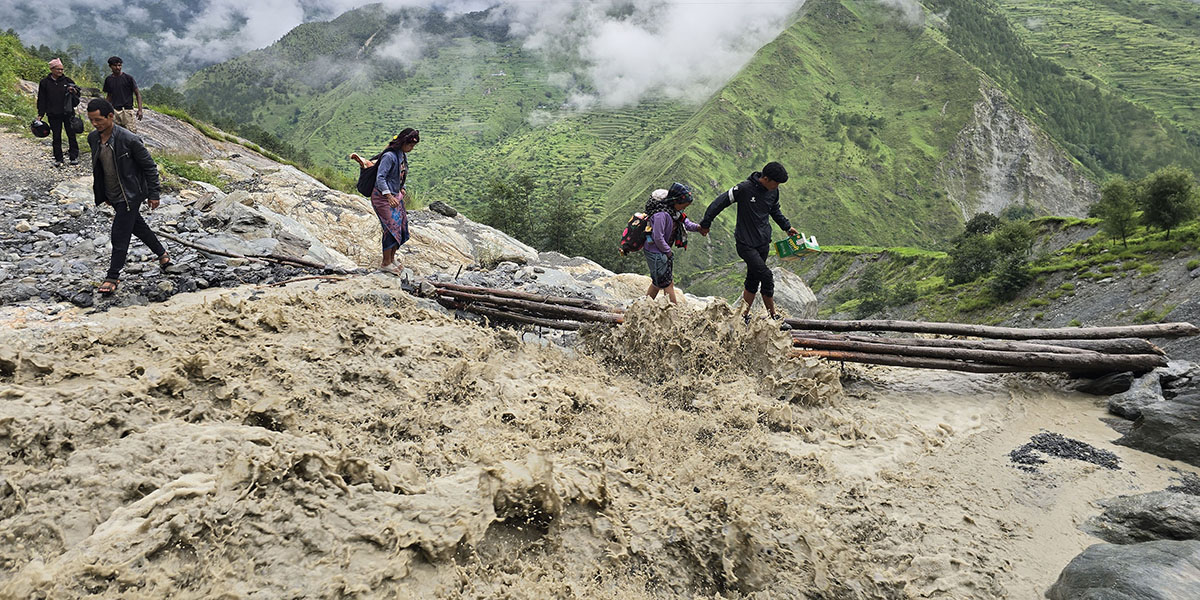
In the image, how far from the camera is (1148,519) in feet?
11.1

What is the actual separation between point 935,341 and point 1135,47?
23280 centimetres

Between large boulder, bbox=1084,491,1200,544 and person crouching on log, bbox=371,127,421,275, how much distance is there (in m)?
7.06

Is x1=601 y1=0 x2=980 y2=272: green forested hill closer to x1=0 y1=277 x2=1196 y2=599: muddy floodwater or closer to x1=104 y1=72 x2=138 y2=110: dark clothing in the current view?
x1=104 y1=72 x2=138 y2=110: dark clothing

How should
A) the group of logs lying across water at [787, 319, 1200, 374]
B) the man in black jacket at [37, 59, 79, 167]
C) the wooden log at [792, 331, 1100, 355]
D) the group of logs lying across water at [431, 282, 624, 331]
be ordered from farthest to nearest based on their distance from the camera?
the man in black jacket at [37, 59, 79, 167]
the group of logs lying across water at [431, 282, 624, 331]
the wooden log at [792, 331, 1100, 355]
the group of logs lying across water at [787, 319, 1200, 374]


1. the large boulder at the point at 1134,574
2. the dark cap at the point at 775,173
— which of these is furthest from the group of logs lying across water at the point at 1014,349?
the large boulder at the point at 1134,574

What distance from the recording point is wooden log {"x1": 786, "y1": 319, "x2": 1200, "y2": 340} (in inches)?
237

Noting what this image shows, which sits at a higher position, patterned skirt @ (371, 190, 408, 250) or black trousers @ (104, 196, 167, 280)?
patterned skirt @ (371, 190, 408, 250)

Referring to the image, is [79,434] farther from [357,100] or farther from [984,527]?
[357,100]

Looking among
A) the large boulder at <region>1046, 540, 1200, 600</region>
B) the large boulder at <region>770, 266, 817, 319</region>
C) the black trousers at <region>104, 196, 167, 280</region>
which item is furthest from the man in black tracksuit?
the large boulder at <region>770, 266, 817, 319</region>

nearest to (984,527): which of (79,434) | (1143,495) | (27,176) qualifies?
(1143,495)

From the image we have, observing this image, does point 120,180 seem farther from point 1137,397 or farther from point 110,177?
point 1137,397

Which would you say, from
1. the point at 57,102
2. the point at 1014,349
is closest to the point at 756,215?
the point at 1014,349

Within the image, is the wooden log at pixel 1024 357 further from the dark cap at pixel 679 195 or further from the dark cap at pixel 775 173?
the dark cap at pixel 679 195

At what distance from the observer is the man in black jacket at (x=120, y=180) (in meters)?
5.97
